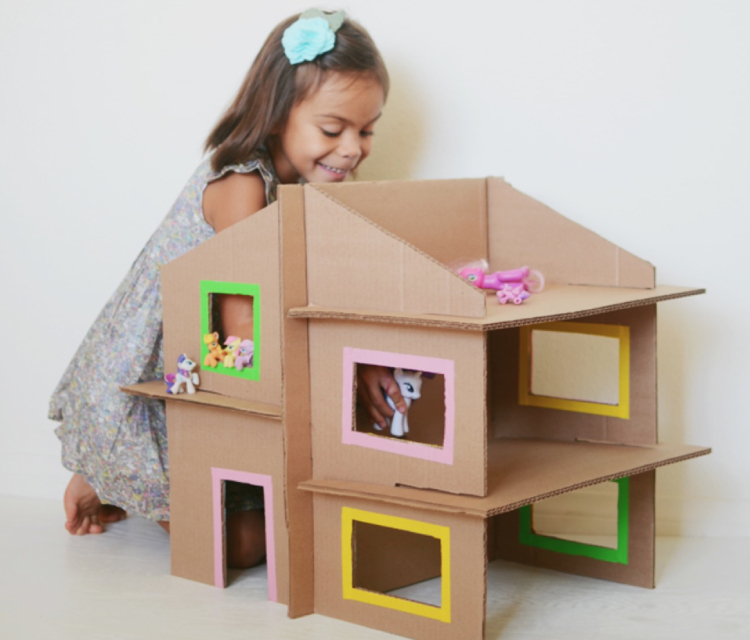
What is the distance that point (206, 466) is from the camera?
4.41ft

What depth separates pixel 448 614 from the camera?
1.13m

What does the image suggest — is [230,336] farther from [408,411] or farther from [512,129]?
[512,129]

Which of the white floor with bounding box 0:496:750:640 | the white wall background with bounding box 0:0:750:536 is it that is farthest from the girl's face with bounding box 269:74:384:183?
the white floor with bounding box 0:496:750:640

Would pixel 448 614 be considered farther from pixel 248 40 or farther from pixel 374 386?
pixel 248 40

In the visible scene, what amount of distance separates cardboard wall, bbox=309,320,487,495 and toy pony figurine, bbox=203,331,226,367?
184 millimetres

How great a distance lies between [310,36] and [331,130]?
→ 14 centimetres

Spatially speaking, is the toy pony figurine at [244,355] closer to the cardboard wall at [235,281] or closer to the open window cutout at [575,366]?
the cardboard wall at [235,281]

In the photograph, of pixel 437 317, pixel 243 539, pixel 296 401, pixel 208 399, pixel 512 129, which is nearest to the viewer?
pixel 437 317

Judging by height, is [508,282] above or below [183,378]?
above

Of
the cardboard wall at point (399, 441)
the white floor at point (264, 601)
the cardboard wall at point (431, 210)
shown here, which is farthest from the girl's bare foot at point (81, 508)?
the cardboard wall at point (431, 210)

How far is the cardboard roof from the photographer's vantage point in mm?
1097

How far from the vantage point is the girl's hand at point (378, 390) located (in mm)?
1240

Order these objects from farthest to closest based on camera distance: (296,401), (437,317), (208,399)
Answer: (208,399), (296,401), (437,317)

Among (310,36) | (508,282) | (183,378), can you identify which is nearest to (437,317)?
(508,282)
